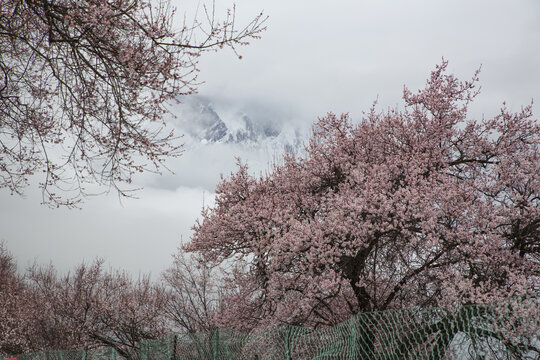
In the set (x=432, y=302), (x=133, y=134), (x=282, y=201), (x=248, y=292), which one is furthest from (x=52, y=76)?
(x=432, y=302)

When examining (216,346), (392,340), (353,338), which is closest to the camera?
(392,340)

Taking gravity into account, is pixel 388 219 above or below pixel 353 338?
above

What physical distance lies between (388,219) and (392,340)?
5477mm

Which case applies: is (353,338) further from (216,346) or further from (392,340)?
(216,346)

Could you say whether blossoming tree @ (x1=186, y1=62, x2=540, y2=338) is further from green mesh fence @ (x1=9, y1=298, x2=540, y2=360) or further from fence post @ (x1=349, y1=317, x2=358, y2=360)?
fence post @ (x1=349, y1=317, x2=358, y2=360)

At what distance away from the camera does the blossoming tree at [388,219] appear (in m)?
11.6

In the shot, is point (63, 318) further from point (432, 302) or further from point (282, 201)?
point (432, 302)

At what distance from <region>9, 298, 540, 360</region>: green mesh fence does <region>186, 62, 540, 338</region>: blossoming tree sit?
4.66 ft

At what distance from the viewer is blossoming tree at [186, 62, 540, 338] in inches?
458

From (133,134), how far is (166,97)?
1028mm

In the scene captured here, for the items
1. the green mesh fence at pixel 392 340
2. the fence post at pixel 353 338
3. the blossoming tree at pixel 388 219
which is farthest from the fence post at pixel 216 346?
the fence post at pixel 353 338

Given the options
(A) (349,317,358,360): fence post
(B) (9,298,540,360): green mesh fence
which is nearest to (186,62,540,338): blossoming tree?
(B) (9,298,540,360): green mesh fence

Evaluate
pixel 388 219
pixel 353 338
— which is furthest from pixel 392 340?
pixel 388 219

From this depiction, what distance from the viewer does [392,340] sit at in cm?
665
